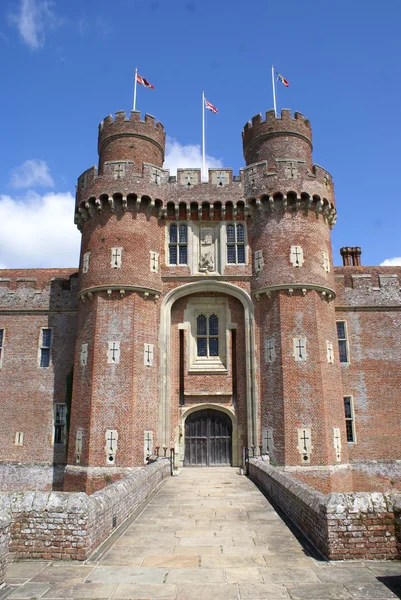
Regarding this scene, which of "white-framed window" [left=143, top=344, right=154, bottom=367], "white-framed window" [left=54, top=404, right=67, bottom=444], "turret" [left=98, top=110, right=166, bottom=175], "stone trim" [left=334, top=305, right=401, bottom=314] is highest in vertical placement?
"turret" [left=98, top=110, right=166, bottom=175]

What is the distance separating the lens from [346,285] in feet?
88.5

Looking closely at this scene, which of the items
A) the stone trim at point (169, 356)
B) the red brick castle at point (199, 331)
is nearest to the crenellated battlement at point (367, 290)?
the red brick castle at point (199, 331)

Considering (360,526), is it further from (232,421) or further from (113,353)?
(113,353)

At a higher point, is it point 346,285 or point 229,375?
point 346,285

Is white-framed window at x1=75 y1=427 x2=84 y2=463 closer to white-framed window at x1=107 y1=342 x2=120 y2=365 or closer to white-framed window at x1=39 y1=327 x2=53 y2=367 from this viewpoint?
white-framed window at x1=107 y1=342 x2=120 y2=365

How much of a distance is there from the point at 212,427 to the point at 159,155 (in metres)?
15.1

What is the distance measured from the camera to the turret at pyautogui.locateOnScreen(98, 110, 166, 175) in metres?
26.3

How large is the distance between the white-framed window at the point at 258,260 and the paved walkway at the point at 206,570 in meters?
14.4

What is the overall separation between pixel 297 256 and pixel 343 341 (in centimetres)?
582

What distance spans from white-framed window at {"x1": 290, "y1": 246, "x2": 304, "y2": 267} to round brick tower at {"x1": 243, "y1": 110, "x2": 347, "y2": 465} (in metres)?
0.05

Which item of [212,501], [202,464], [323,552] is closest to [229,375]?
[202,464]

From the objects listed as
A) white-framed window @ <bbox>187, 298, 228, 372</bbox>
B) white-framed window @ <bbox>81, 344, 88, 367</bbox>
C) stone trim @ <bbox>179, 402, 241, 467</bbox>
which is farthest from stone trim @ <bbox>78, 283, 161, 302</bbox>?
stone trim @ <bbox>179, 402, 241, 467</bbox>

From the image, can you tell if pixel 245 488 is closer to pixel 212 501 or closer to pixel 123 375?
→ pixel 212 501

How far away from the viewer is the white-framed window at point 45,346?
2675 centimetres
